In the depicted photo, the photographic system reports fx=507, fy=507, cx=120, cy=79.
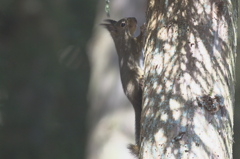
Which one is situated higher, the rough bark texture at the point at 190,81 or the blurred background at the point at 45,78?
the blurred background at the point at 45,78

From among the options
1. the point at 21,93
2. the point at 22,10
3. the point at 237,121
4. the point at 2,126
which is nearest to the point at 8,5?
the point at 22,10

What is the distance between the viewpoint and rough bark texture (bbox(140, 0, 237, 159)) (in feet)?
6.55

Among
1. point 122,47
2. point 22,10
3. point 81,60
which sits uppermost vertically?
point 22,10

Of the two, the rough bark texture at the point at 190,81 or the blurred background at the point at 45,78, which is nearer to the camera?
the rough bark texture at the point at 190,81

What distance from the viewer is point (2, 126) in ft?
18.4

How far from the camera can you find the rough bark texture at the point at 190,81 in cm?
200

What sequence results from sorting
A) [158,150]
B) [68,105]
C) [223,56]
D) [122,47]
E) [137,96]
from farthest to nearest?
[68,105] → [122,47] → [137,96] → [223,56] → [158,150]

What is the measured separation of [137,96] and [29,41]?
302cm

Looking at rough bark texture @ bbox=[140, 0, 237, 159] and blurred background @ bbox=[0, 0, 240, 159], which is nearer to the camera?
rough bark texture @ bbox=[140, 0, 237, 159]

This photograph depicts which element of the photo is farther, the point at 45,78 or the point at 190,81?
the point at 45,78

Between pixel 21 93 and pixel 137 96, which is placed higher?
pixel 21 93

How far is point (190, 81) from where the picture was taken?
209 cm

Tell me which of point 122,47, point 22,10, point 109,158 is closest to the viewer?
point 122,47

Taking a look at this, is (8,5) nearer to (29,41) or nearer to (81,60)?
(29,41)
